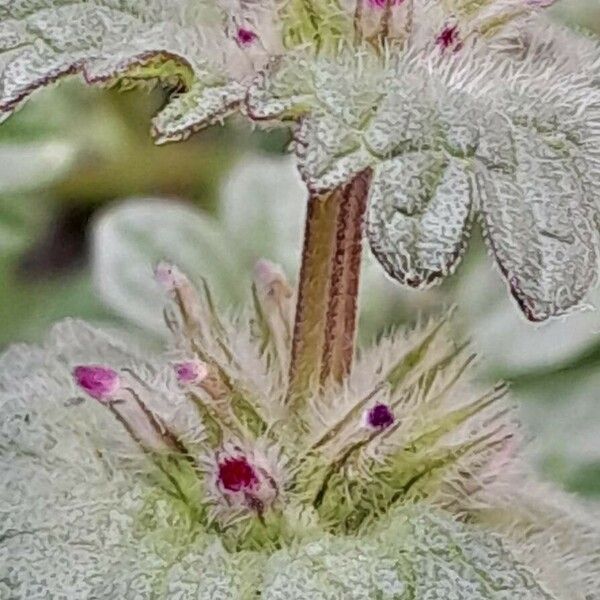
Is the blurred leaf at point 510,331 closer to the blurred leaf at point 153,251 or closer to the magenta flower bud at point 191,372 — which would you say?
the blurred leaf at point 153,251

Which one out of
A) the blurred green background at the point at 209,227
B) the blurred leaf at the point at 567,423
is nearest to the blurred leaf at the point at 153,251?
the blurred green background at the point at 209,227

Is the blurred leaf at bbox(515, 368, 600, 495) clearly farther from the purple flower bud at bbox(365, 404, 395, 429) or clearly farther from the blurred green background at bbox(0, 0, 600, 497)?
the purple flower bud at bbox(365, 404, 395, 429)

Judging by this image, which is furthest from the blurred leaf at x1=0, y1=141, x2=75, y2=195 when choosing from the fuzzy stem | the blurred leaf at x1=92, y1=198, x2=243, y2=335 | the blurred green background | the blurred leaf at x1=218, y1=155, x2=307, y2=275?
the fuzzy stem

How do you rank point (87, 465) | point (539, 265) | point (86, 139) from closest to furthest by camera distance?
1. point (539, 265)
2. point (87, 465)
3. point (86, 139)

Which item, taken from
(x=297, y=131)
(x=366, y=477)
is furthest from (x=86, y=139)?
(x=297, y=131)

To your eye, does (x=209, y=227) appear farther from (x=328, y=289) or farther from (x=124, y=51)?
(x=124, y=51)

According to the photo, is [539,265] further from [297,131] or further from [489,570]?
[489,570]
